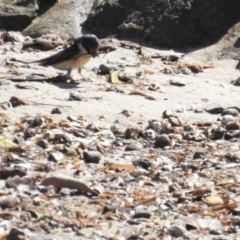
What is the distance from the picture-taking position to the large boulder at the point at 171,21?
11539mm

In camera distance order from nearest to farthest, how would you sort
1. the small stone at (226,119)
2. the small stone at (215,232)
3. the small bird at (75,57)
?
the small stone at (215,232), the small stone at (226,119), the small bird at (75,57)

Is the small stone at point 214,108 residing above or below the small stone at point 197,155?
below

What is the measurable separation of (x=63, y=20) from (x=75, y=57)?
8.36 ft

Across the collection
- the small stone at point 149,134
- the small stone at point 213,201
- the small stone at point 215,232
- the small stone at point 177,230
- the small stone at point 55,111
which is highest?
the small stone at point 177,230

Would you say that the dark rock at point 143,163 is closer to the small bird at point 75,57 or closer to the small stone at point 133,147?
the small stone at point 133,147

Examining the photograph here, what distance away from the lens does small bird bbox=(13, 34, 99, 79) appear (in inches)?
374

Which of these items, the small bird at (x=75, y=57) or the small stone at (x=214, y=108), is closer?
the small stone at (x=214, y=108)

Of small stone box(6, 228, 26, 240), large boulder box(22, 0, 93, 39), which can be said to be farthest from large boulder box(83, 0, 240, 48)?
small stone box(6, 228, 26, 240)

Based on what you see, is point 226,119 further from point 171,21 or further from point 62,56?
point 171,21

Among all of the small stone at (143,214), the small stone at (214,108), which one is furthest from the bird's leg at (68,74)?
the small stone at (143,214)

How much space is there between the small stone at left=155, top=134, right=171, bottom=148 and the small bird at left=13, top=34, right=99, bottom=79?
8.80ft

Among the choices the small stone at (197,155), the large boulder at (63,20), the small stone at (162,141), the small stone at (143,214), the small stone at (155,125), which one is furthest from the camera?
the large boulder at (63,20)

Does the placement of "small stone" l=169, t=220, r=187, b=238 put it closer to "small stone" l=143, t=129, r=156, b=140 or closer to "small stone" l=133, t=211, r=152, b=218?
"small stone" l=133, t=211, r=152, b=218

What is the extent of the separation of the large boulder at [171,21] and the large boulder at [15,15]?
0.87m
